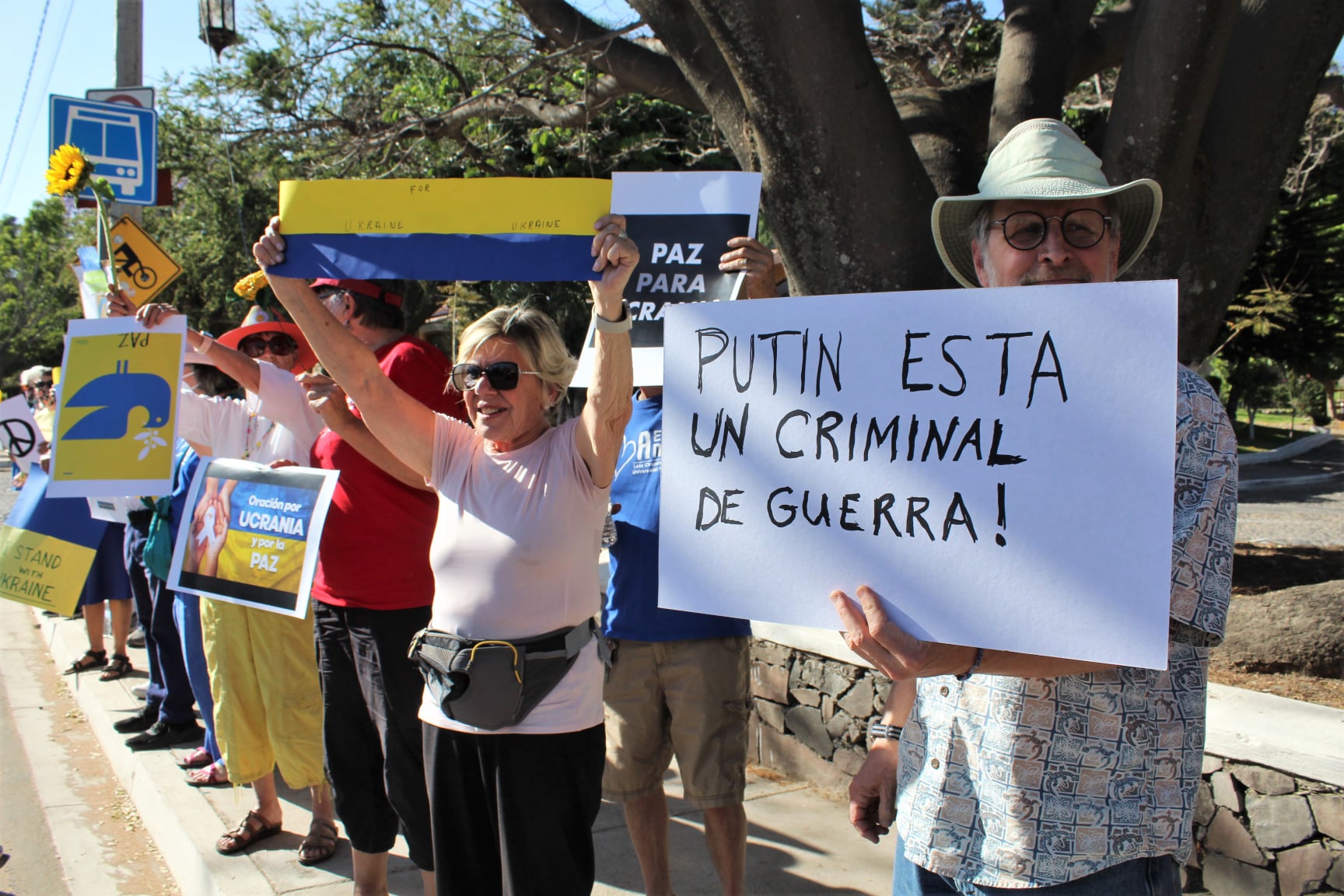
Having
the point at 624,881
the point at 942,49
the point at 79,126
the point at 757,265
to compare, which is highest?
the point at 942,49

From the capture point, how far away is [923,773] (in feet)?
5.38

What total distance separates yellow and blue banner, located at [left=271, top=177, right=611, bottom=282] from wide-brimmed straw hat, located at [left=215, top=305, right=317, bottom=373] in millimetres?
1522

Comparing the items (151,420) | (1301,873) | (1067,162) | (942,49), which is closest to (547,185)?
(1067,162)

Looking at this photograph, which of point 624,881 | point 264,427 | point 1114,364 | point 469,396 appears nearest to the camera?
point 1114,364

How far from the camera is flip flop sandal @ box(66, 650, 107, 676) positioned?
6629mm

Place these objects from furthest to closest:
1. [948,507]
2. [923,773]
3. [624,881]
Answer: [624,881], [923,773], [948,507]

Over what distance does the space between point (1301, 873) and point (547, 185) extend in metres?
2.72

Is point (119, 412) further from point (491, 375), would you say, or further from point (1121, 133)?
point (1121, 133)

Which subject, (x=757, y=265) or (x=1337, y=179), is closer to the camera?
(x=757, y=265)

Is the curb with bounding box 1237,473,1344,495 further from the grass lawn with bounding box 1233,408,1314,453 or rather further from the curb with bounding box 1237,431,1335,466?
the grass lawn with bounding box 1233,408,1314,453

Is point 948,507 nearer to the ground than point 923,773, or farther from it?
farther from it

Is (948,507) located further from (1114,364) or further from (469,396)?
(469,396)

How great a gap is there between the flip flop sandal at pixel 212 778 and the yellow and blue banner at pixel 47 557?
986mm

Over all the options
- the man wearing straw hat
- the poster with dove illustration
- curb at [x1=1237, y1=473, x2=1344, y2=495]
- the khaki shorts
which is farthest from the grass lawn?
the man wearing straw hat
